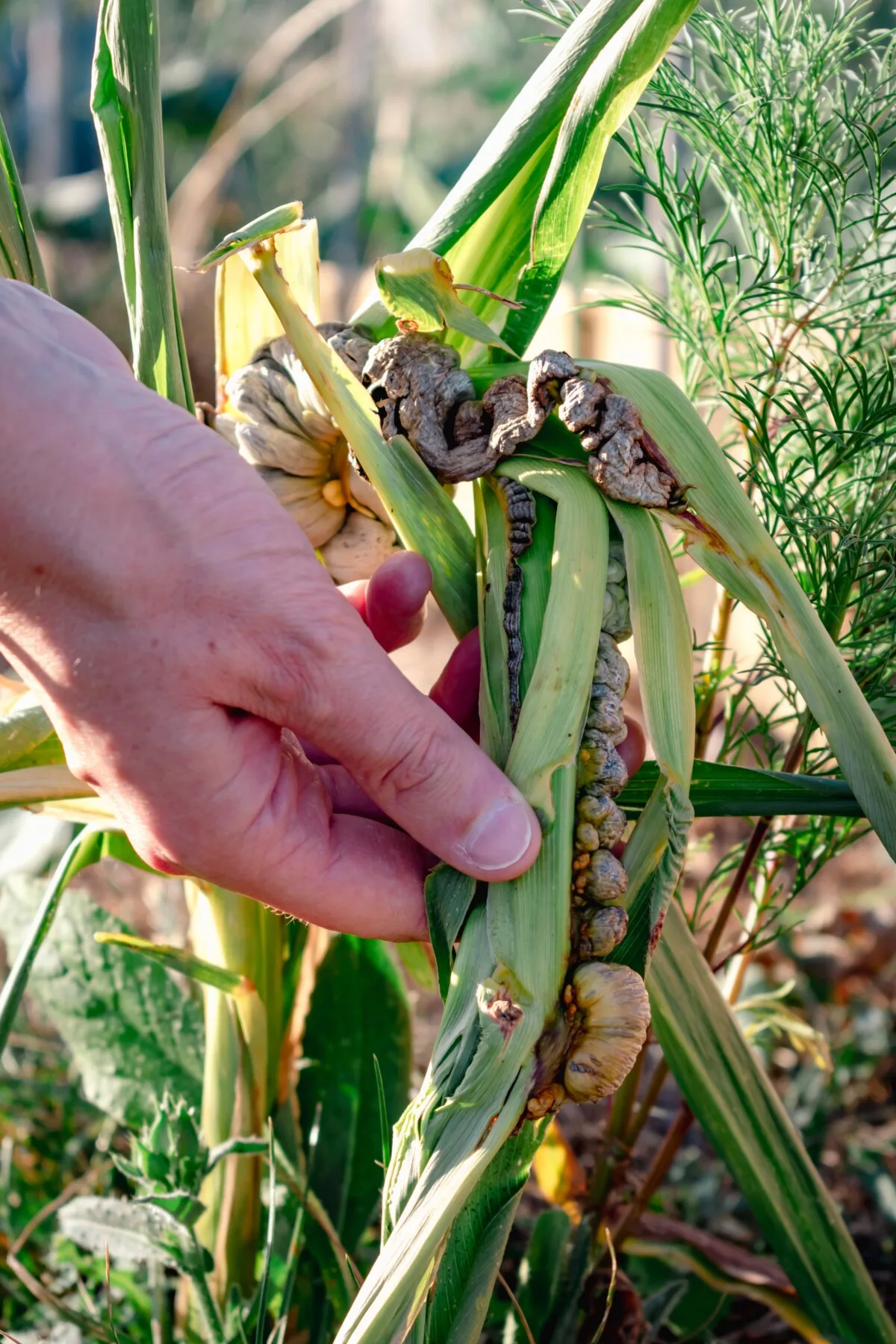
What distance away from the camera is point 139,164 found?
0.62 m

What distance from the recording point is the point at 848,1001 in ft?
4.53

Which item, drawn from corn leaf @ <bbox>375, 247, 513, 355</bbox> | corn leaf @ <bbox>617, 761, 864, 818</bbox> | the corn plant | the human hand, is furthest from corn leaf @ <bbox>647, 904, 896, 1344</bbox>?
corn leaf @ <bbox>375, 247, 513, 355</bbox>

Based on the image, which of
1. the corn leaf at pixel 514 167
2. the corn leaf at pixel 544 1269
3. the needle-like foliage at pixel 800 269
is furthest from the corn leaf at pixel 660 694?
the corn leaf at pixel 544 1269

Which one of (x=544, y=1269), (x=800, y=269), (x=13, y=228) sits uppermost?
(x=800, y=269)

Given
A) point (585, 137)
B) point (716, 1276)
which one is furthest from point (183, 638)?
point (716, 1276)

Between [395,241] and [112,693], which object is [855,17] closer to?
[112,693]

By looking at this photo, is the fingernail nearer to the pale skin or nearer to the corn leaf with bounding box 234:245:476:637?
the pale skin

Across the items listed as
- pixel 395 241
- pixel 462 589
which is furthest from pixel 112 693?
pixel 395 241

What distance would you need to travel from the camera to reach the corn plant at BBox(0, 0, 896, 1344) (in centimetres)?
50

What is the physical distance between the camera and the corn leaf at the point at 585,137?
1.91ft

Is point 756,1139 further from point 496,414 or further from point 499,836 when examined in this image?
point 496,414

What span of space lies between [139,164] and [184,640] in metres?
0.30

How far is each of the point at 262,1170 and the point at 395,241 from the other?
5.55m

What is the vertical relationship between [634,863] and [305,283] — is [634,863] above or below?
below
